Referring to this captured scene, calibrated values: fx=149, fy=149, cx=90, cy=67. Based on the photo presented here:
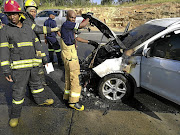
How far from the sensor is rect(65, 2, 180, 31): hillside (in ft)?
49.1

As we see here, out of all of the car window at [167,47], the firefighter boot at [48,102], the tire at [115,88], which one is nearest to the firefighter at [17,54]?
the firefighter boot at [48,102]

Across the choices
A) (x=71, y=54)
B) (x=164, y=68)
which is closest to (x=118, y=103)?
(x=164, y=68)

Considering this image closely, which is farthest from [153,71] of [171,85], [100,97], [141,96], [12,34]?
[12,34]

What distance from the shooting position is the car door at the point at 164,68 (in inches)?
100

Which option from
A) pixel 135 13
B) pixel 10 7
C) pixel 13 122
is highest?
pixel 135 13

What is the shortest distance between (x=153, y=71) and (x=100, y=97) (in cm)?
122

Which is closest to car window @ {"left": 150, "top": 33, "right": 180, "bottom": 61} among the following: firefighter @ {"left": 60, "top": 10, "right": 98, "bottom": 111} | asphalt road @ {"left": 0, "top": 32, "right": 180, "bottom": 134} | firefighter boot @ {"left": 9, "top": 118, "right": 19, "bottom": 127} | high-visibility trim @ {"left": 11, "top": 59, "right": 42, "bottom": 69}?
asphalt road @ {"left": 0, "top": 32, "right": 180, "bottom": 134}

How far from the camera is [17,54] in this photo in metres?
2.40

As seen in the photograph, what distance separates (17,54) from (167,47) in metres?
2.65

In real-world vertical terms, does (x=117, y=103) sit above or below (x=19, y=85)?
below

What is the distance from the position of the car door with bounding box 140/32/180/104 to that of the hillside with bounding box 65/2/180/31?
1183 centimetres

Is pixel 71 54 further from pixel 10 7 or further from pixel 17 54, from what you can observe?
pixel 10 7

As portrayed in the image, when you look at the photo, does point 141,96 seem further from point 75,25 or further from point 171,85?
point 75,25

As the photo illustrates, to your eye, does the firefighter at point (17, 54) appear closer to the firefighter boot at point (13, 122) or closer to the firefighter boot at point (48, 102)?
the firefighter boot at point (13, 122)
